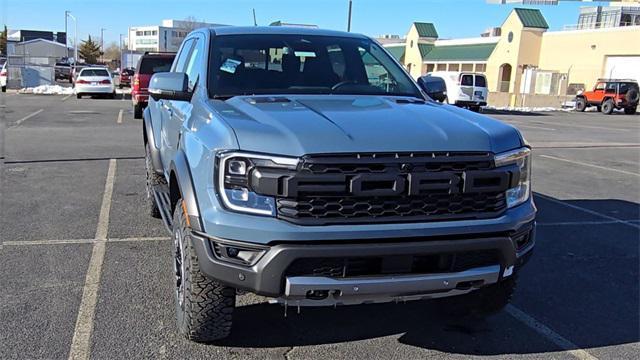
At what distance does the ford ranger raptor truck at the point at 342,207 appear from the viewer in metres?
2.86

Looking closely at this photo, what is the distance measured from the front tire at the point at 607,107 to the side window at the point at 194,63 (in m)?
36.3

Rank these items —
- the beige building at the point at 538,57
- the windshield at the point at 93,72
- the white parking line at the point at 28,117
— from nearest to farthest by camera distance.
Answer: the white parking line at the point at 28,117 < the windshield at the point at 93,72 < the beige building at the point at 538,57

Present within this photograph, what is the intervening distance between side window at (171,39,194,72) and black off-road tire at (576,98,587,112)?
3751cm

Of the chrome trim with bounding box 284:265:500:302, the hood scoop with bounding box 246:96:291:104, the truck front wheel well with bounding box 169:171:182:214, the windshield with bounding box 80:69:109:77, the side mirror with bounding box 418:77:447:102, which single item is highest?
the side mirror with bounding box 418:77:447:102

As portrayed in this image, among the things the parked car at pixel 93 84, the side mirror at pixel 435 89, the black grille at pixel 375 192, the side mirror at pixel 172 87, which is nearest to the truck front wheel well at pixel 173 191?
the side mirror at pixel 172 87

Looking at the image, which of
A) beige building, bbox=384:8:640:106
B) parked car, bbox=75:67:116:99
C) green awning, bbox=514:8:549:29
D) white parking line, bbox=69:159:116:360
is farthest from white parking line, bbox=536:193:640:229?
green awning, bbox=514:8:549:29

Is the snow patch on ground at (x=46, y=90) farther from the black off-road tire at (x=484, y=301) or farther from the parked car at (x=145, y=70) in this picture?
the black off-road tire at (x=484, y=301)

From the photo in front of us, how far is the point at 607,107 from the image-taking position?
36.3 m

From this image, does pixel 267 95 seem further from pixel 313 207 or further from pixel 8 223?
pixel 8 223

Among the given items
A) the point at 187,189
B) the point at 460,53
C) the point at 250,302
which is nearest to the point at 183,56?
the point at 250,302

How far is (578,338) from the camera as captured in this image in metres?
3.82

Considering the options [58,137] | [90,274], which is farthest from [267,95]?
[58,137]

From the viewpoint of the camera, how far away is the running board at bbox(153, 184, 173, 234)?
14.1 ft

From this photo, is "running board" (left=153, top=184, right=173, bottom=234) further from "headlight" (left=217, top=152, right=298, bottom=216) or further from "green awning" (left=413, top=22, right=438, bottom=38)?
"green awning" (left=413, top=22, right=438, bottom=38)
